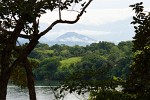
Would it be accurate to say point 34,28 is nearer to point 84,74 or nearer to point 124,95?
point 84,74

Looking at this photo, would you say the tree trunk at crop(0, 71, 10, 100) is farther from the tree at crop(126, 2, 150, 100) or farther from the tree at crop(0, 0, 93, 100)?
the tree at crop(126, 2, 150, 100)

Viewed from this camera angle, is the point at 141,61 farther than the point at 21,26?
No

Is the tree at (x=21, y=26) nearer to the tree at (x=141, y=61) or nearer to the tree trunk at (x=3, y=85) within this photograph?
the tree trunk at (x=3, y=85)

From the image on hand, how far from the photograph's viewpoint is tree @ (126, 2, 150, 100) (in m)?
8.70

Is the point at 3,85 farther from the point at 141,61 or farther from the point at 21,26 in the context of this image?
the point at 141,61

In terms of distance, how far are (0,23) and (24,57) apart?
1576 mm

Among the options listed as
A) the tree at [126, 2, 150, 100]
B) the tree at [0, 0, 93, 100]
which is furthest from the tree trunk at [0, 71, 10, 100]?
the tree at [126, 2, 150, 100]

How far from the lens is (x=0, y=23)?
14.3 metres

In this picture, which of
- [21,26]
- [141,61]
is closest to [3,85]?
[21,26]

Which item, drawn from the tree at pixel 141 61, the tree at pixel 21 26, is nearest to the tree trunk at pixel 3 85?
the tree at pixel 21 26

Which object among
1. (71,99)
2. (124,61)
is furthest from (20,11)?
(124,61)

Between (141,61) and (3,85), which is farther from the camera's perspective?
(3,85)

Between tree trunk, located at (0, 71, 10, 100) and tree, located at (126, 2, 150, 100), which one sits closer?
tree, located at (126, 2, 150, 100)

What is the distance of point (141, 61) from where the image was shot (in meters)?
8.87
